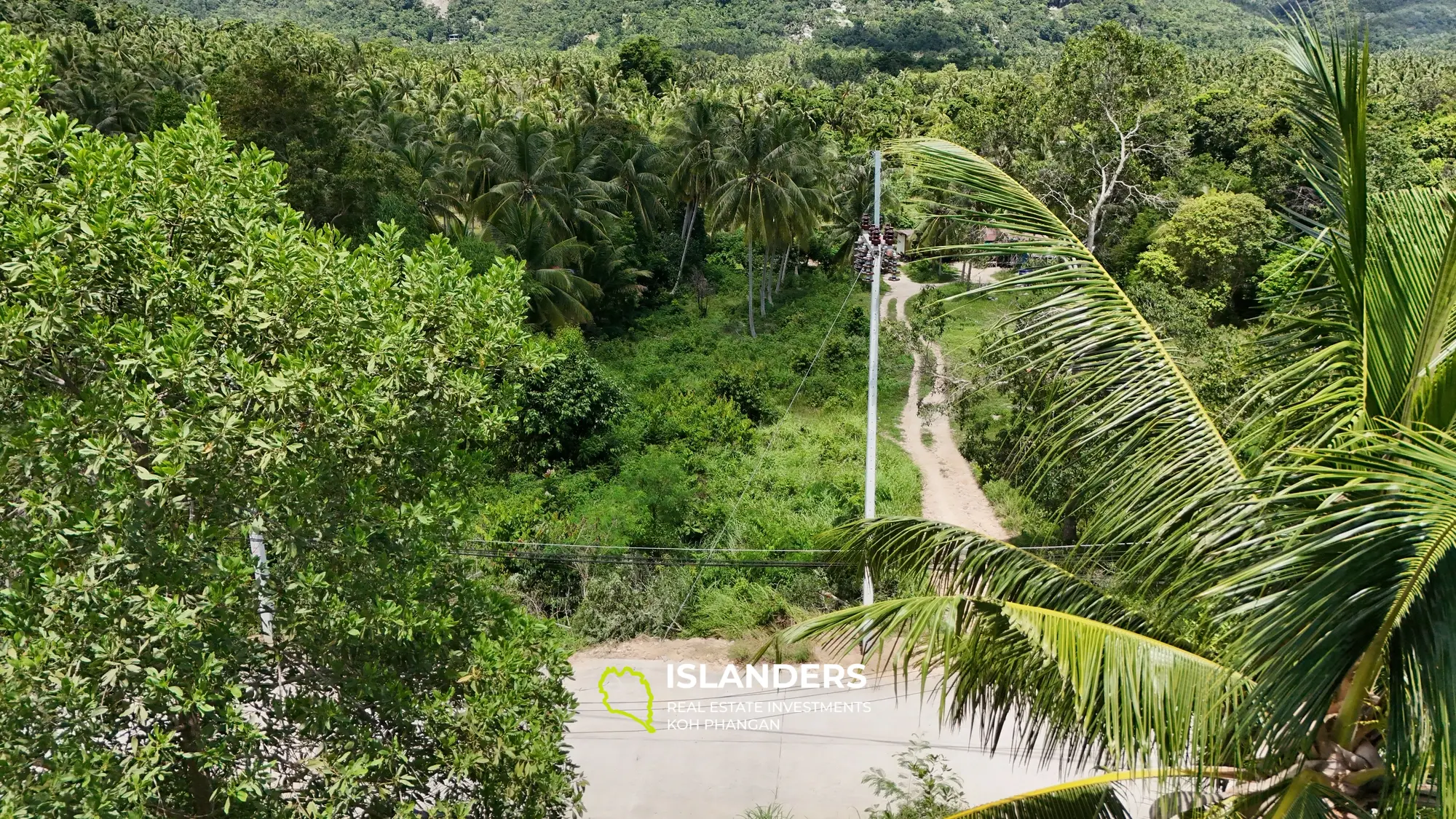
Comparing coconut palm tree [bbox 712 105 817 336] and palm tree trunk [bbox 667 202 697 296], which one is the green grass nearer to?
palm tree trunk [bbox 667 202 697 296]

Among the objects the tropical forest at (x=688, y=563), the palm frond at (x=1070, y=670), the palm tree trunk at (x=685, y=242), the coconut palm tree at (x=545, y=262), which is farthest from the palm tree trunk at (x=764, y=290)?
the palm frond at (x=1070, y=670)

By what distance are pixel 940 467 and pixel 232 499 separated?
62.5ft

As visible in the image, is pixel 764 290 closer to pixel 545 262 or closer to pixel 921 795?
pixel 545 262

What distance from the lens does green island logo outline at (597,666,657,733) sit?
13227 mm

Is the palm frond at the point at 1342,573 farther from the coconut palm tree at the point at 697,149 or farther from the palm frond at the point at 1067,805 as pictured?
the coconut palm tree at the point at 697,149

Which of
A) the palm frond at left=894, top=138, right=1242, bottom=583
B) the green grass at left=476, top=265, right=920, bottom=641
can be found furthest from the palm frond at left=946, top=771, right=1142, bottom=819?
the green grass at left=476, top=265, right=920, bottom=641

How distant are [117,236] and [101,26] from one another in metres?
60.1

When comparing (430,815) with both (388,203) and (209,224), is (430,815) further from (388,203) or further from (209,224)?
(388,203)

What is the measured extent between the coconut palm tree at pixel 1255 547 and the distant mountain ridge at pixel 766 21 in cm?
12053

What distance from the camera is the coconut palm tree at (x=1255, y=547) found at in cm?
291

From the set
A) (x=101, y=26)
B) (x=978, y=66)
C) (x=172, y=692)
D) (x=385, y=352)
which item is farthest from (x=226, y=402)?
(x=978, y=66)

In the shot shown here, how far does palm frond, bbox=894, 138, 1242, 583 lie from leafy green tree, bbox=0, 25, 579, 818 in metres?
3.35

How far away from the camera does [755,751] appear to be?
1245cm

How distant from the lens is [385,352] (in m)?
5.95
